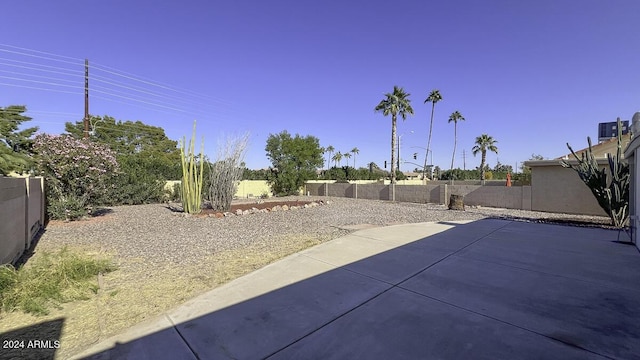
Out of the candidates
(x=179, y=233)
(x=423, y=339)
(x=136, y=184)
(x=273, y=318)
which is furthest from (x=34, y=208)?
(x=423, y=339)

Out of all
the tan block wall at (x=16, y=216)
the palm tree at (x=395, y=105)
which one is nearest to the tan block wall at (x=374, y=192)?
the palm tree at (x=395, y=105)

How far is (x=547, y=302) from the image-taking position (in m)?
3.73

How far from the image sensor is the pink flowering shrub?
1030 cm

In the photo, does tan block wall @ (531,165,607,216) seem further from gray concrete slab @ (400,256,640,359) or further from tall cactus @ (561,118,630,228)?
gray concrete slab @ (400,256,640,359)

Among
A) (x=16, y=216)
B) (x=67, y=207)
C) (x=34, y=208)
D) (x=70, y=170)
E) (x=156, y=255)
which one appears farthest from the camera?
(x=67, y=207)

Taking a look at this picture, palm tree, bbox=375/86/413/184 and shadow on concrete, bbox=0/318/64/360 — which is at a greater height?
palm tree, bbox=375/86/413/184

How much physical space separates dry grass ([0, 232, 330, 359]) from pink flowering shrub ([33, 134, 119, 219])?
17.8ft

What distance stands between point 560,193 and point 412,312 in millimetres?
15487

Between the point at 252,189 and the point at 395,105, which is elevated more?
the point at 395,105

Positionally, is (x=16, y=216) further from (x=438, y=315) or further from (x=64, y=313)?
(x=438, y=315)

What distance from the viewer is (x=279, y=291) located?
14.0ft

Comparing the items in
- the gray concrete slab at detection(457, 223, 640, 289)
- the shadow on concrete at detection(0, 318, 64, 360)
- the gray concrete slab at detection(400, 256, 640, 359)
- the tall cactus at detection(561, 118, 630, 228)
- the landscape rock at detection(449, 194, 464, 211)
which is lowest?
the shadow on concrete at detection(0, 318, 64, 360)

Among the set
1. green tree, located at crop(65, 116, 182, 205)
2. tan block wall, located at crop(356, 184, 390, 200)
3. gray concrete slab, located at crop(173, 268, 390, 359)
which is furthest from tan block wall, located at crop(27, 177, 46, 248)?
tan block wall, located at crop(356, 184, 390, 200)

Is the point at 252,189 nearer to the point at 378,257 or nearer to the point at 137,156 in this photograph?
the point at 137,156
